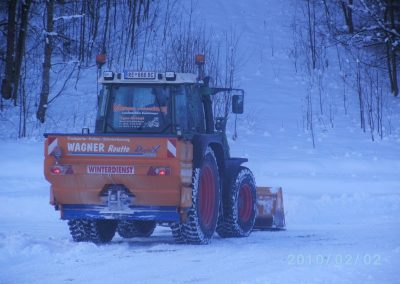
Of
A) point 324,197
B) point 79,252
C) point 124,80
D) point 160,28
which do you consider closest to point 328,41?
point 160,28

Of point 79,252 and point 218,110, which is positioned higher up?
point 218,110

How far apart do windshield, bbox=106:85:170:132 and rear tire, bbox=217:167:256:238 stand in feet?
5.91

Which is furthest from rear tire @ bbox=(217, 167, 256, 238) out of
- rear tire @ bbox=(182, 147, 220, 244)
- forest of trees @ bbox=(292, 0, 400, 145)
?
forest of trees @ bbox=(292, 0, 400, 145)

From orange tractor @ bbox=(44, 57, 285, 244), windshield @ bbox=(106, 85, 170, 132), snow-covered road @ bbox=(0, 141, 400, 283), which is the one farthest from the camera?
windshield @ bbox=(106, 85, 170, 132)

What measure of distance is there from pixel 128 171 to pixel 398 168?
12.0 meters

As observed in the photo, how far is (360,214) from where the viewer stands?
16.4m

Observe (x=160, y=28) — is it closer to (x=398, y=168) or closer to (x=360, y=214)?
(x=398, y=168)

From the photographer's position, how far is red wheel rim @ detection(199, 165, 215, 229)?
38.3ft

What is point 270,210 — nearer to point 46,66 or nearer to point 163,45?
point 46,66

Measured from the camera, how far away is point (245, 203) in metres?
13.6

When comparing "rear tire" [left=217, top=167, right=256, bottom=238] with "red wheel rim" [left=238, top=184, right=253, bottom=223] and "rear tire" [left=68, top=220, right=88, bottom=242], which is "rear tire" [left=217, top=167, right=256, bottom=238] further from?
"rear tire" [left=68, top=220, right=88, bottom=242]

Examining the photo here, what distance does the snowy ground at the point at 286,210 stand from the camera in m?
8.77

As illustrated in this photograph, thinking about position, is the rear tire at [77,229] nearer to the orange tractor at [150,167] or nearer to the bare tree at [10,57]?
the orange tractor at [150,167]

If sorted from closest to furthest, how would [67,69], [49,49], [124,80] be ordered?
[124,80], [49,49], [67,69]
